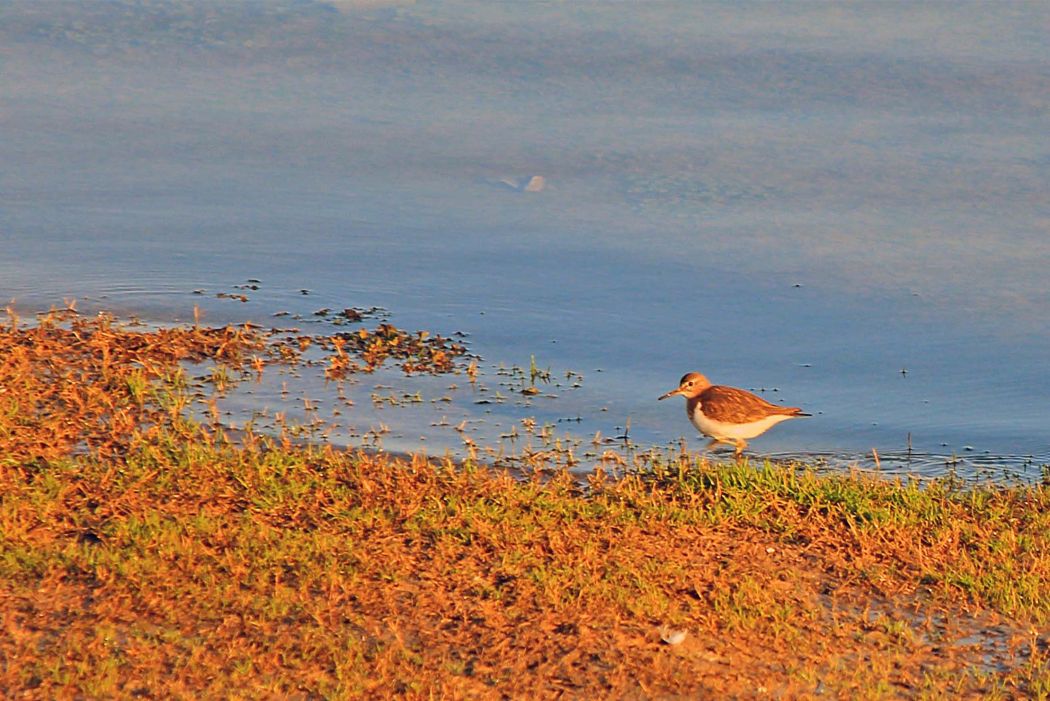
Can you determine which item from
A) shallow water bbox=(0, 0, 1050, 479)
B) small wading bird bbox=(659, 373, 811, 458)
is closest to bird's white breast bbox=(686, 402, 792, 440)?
small wading bird bbox=(659, 373, 811, 458)

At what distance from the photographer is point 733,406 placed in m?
8.00

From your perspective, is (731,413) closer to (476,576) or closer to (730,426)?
(730,426)

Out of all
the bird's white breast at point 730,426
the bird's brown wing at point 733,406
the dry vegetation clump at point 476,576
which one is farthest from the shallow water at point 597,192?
the dry vegetation clump at point 476,576

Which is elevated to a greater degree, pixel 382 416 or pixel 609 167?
pixel 609 167

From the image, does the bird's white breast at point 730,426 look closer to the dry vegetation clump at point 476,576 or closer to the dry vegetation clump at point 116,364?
the dry vegetation clump at point 476,576

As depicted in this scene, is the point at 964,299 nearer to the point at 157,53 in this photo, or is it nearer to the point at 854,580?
the point at 854,580

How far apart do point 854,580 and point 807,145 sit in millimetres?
6638

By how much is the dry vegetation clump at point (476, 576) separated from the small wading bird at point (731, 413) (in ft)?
1.74

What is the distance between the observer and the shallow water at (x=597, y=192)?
934 centimetres

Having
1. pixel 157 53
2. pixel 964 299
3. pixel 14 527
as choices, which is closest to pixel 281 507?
pixel 14 527

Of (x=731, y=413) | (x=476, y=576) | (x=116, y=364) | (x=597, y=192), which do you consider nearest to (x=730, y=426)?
(x=731, y=413)

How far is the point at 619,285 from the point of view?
33.9 ft

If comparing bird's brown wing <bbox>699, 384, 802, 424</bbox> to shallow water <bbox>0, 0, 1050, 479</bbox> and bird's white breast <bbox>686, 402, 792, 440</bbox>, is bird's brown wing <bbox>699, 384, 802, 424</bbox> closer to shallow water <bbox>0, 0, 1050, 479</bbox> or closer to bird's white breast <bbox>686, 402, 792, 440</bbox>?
bird's white breast <bbox>686, 402, 792, 440</bbox>

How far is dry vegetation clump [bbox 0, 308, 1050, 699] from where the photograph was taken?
5320 millimetres
